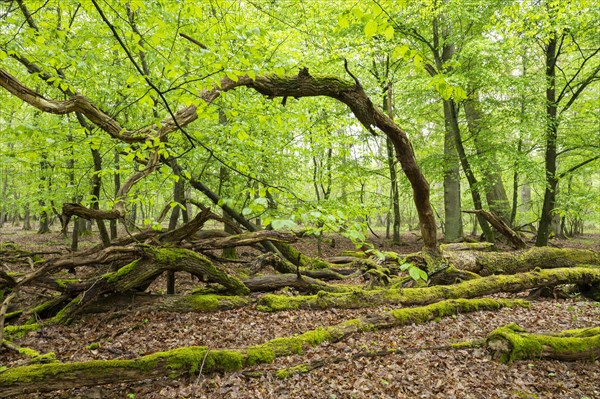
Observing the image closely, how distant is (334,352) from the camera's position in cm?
520

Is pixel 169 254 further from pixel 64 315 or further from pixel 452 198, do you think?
pixel 452 198

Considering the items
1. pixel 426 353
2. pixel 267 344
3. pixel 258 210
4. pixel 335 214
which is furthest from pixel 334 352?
pixel 258 210

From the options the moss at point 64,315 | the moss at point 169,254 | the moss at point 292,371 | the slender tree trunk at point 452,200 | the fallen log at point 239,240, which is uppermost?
the slender tree trunk at point 452,200

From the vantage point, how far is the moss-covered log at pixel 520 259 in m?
8.84

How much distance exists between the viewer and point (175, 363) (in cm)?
438

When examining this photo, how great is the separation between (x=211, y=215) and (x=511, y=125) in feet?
36.7

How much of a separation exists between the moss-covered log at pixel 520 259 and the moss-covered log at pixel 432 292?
0.92 metres

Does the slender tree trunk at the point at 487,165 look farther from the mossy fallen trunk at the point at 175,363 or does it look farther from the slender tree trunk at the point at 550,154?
the mossy fallen trunk at the point at 175,363

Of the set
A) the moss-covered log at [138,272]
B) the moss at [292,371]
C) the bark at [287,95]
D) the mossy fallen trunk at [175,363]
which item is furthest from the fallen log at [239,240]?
the moss at [292,371]

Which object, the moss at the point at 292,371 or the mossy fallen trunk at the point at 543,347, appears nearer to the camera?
the moss at the point at 292,371

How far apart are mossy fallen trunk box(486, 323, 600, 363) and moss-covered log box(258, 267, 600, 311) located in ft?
7.74

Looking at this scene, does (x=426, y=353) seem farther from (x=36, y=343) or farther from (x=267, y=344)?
(x=36, y=343)

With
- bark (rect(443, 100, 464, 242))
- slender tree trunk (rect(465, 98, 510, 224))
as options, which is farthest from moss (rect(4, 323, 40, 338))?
bark (rect(443, 100, 464, 242))

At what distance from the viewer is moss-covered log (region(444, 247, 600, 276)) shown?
884 centimetres
